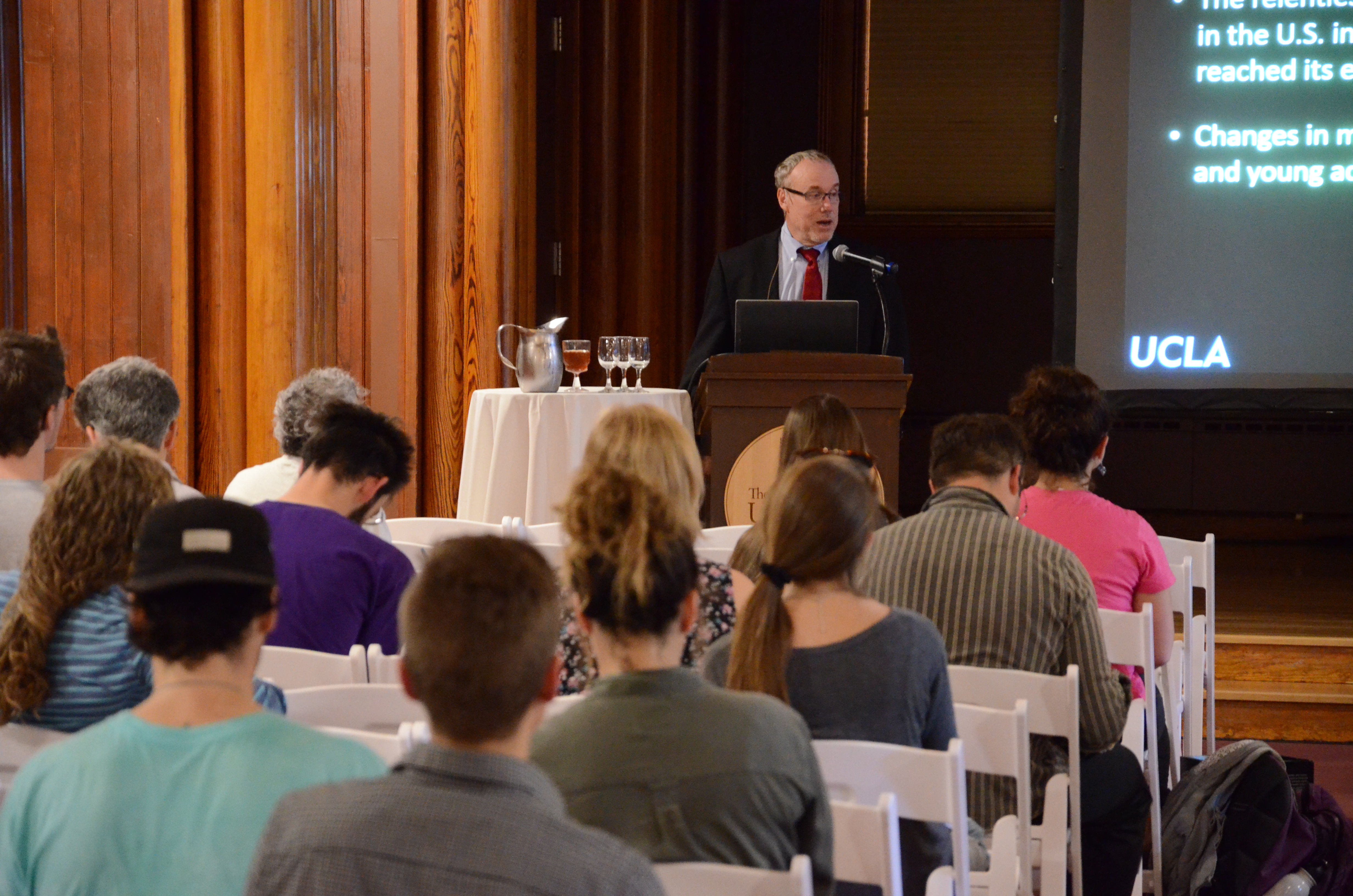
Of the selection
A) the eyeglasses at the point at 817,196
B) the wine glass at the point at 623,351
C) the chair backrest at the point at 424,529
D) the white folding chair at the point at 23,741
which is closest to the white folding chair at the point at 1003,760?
the white folding chair at the point at 23,741

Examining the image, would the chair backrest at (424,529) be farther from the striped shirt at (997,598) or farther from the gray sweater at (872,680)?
the gray sweater at (872,680)

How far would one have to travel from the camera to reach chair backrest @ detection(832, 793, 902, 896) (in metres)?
1.61

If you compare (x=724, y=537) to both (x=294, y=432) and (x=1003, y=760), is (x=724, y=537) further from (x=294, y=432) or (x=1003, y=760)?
(x=1003, y=760)

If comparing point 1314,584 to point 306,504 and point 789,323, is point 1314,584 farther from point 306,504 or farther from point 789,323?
point 306,504

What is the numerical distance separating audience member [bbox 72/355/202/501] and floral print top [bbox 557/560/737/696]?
3.58 ft

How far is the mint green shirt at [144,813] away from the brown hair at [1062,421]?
2.28 m

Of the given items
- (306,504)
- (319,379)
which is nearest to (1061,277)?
(319,379)

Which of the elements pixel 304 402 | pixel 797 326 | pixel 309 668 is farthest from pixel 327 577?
pixel 797 326

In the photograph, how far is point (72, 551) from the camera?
192cm

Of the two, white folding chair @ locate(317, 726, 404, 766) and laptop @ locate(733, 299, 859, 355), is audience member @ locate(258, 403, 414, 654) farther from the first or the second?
laptop @ locate(733, 299, 859, 355)

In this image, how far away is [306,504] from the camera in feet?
9.03

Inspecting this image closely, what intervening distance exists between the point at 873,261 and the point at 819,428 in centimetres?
140

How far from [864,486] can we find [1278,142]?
4442 mm

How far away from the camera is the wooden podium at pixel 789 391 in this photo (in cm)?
395
